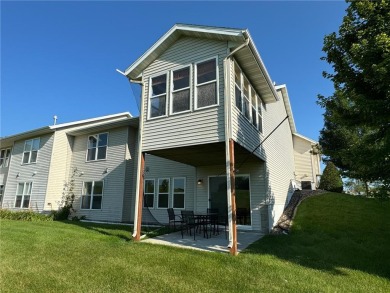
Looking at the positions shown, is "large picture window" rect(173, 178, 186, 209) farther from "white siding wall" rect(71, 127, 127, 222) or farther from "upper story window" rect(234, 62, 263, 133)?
"upper story window" rect(234, 62, 263, 133)

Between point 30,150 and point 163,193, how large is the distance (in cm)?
A: 1105

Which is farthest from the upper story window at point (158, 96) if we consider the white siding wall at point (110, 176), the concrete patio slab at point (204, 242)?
the white siding wall at point (110, 176)

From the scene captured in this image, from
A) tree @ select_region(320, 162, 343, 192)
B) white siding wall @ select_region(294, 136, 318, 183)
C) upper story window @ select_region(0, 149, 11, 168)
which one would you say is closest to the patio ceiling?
tree @ select_region(320, 162, 343, 192)

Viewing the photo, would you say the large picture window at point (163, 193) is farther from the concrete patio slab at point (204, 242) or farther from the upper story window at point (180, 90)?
the upper story window at point (180, 90)

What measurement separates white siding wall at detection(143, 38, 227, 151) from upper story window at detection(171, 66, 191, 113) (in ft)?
0.75

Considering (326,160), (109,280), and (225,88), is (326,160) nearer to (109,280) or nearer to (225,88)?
(225,88)

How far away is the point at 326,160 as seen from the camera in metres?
19.8

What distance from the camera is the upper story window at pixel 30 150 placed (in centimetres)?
1730

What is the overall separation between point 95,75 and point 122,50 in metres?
5.30

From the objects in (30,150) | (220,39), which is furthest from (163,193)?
(30,150)

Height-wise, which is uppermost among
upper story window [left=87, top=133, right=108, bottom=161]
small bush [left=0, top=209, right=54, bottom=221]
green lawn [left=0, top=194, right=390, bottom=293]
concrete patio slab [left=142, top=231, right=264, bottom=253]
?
upper story window [left=87, top=133, right=108, bottom=161]

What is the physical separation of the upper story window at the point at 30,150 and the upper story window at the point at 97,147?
13.5 ft

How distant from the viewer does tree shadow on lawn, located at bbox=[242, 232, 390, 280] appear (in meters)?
5.61

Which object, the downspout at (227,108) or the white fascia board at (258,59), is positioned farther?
the white fascia board at (258,59)
